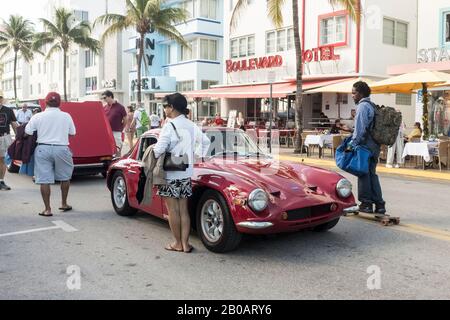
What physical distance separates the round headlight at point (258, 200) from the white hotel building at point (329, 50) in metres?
16.7

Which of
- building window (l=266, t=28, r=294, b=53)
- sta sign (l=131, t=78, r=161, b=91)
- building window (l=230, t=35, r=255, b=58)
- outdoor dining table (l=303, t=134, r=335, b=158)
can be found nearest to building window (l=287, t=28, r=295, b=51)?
building window (l=266, t=28, r=294, b=53)

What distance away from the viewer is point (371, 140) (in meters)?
6.80

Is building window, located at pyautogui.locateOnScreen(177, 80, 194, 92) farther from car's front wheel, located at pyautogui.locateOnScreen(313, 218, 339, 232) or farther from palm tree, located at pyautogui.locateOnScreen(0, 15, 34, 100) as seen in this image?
car's front wheel, located at pyautogui.locateOnScreen(313, 218, 339, 232)

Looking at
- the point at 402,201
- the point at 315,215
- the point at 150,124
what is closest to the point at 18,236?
the point at 315,215

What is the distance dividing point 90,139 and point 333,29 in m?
16.5

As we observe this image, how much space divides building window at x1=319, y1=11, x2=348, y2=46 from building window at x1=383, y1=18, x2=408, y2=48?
6.42ft

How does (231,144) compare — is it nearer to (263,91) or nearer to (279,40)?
(263,91)

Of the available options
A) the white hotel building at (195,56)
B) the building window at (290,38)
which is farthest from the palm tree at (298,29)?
the white hotel building at (195,56)

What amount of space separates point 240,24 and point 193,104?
829 cm

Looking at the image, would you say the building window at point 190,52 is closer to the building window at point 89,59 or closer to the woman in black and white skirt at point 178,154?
the building window at point 89,59

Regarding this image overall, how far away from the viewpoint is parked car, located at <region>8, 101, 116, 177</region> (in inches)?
413

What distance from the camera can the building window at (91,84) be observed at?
172 feet

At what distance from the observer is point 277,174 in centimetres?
561

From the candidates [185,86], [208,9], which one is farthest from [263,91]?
[208,9]
